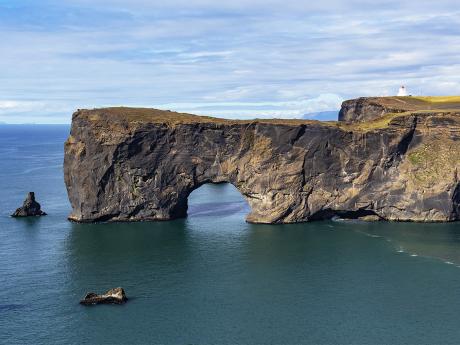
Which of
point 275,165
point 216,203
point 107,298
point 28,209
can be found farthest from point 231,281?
point 216,203

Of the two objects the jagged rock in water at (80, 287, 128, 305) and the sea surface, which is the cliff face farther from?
the jagged rock in water at (80, 287, 128, 305)

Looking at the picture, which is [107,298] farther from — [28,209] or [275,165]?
[28,209]

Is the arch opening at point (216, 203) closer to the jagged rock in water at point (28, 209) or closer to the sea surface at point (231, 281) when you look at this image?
the sea surface at point (231, 281)

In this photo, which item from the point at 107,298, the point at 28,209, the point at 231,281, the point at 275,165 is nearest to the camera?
the point at 107,298

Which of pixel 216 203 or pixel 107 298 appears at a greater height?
pixel 216 203

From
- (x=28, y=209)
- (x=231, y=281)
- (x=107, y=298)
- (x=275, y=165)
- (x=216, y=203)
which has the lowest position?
(x=231, y=281)

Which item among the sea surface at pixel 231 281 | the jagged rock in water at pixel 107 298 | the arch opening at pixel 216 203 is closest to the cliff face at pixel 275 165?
the sea surface at pixel 231 281

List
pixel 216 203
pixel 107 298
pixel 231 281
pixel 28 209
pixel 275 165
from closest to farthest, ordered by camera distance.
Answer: pixel 107 298 < pixel 231 281 < pixel 275 165 < pixel 28 209 < pixel 216 203
